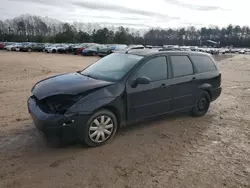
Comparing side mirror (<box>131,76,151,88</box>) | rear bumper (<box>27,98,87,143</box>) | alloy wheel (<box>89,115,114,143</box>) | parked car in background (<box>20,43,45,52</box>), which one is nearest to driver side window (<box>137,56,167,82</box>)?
side mirror (<box>131,76,151,88</box>)

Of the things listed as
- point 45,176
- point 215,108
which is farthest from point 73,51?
point 45,176

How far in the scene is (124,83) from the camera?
14.5 feet

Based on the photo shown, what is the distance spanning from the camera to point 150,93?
4746mm

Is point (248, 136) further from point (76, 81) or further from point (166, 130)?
point (76, 81)

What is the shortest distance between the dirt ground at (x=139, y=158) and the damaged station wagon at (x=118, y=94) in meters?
0.36

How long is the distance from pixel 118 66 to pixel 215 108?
3.46 m

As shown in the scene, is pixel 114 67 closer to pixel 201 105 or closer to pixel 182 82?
pixel 182 82

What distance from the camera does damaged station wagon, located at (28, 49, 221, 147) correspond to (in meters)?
3.84

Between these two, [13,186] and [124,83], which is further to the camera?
[124,83]

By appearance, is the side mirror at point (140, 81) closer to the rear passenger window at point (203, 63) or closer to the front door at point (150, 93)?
the front door at point (150, 93)

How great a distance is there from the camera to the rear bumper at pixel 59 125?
12.1 feet

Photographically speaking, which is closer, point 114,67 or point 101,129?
point 101,129

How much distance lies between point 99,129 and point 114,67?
4.67 ft

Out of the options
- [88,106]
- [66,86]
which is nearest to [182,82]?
[88,106]
